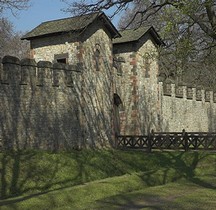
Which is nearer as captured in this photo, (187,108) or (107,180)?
(107,180)

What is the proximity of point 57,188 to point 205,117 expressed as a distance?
74.6ft

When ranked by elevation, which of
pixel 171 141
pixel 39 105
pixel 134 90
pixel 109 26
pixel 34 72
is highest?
pixel 109 26

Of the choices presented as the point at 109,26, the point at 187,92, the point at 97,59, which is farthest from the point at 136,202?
the point at 187,92

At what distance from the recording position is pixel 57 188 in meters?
15.8

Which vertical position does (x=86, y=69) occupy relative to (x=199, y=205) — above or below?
above

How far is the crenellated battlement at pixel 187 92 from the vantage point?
31769 mm

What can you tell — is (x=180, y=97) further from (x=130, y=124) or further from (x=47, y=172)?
(x=47, y=172)

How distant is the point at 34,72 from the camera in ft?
67.5

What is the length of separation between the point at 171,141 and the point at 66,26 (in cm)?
859

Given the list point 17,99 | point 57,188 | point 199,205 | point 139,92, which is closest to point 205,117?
point 139,92

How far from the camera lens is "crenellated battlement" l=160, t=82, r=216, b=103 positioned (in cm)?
3177

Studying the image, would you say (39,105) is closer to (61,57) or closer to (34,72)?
(34,72)

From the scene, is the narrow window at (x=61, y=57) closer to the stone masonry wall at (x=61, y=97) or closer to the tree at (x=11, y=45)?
the stone masonry wall at (x=61, y=97)

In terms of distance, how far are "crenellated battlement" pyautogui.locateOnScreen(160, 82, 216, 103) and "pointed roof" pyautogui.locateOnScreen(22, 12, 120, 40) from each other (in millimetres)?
7174
